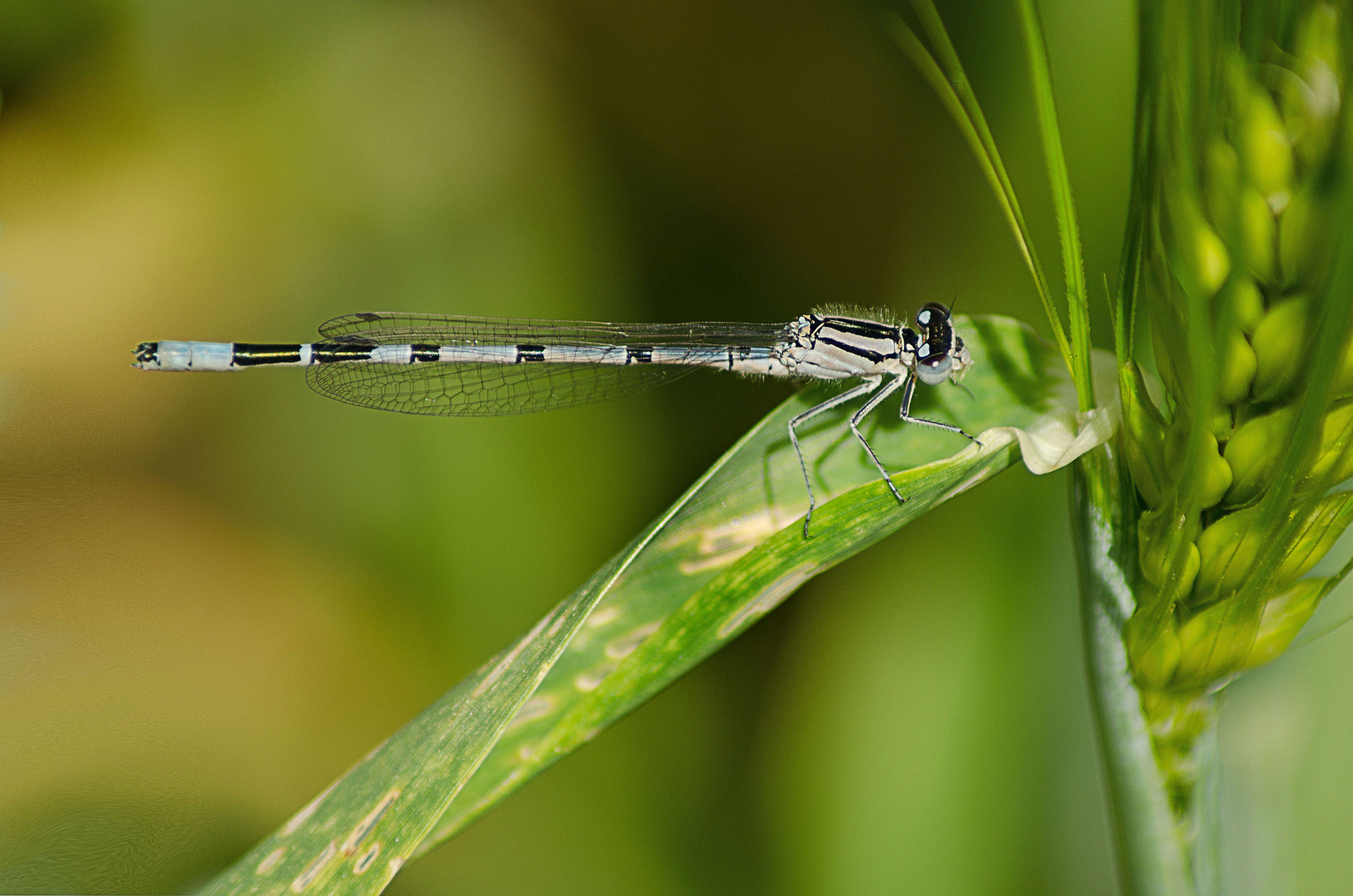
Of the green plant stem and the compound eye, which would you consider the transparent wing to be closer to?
the compound eye

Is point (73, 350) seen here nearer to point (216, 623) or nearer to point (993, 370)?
point (216, 623)

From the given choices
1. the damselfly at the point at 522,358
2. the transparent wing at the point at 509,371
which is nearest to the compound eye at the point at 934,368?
the damselfly at the point at 522,358

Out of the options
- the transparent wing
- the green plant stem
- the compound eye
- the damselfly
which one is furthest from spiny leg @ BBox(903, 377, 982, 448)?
the transparent wing

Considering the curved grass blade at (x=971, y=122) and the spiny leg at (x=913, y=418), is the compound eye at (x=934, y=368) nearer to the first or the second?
Answer: the spiny leg at (x=913, y=418)

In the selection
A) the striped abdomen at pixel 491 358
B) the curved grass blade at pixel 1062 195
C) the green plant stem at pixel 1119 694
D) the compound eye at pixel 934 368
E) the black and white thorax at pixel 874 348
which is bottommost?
the green plant stem at pixel 1119 694

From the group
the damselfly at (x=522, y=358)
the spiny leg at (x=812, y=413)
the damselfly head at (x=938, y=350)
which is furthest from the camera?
the damselfly at (x=522, y=358)

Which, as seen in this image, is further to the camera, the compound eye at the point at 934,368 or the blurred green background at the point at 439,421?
the blurred green background at the point at 439,421

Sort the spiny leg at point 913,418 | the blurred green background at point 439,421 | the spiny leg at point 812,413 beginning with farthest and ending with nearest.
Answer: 1. the blurred green background at point 439,421
2. the spiny leg at point 913,418
3. the spiny leg at point 812,413
